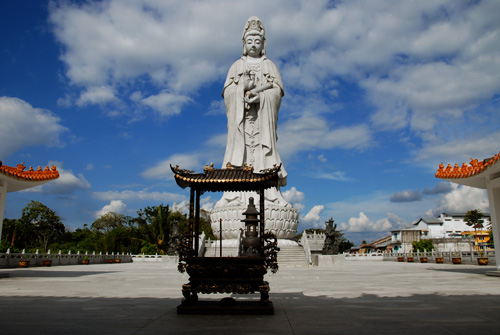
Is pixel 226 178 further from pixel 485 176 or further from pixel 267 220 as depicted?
pixel 267 220

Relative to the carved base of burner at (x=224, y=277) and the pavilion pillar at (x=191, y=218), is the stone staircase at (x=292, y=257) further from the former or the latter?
the carved base of burner at (x=224, y=277)

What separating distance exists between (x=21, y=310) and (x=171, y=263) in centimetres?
1550

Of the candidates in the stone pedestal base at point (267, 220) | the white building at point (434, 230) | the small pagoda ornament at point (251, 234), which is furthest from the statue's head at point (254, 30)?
the white building at point (434, 230)

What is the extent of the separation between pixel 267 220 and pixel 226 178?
1685 cm

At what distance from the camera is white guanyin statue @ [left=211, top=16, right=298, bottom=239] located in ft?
81.6

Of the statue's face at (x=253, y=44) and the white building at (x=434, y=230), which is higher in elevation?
the statue's face at (x=253, y=44)

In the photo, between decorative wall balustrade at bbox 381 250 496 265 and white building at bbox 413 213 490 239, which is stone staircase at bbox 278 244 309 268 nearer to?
decorative wall balustrade at bbox 381 250 496 265

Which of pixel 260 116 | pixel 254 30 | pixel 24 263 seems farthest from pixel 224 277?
pixel 254 30

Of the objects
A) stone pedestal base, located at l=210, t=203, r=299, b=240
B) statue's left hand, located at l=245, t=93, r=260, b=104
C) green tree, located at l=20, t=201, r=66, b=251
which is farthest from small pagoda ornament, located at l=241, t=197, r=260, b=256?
green tree, located at l=20, t=201, r=66, b=251

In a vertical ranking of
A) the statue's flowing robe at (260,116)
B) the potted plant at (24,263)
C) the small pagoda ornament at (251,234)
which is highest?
the statue's flowing robe at (260,116)

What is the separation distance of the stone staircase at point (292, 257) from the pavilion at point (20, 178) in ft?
36.9

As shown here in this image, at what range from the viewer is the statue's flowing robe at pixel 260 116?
2570 cm

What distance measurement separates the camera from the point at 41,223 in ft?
125

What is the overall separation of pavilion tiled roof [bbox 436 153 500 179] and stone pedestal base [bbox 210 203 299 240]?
1138 centimetres
